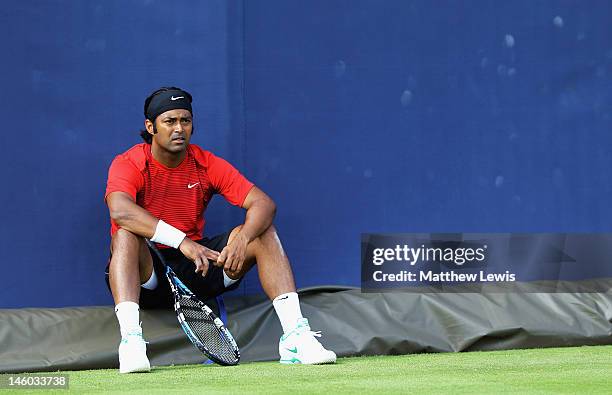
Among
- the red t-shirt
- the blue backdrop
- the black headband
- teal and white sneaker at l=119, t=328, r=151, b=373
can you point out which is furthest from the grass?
the black headband

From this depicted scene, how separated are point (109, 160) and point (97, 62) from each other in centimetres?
47

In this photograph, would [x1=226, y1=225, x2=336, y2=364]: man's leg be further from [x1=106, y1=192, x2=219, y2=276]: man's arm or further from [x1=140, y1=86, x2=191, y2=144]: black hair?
[x1=140, y1=86, x2=191, y2=144]: black hair

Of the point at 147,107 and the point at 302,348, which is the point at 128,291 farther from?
the point at 147,107

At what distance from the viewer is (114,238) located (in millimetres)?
4902

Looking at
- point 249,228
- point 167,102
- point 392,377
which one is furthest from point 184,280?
point 392,377

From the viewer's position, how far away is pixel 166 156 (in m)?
5.25

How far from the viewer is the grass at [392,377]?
3855mm

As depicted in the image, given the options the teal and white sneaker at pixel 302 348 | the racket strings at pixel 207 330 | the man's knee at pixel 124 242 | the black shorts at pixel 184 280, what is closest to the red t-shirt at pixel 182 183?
the black shorts at pixel 184 280

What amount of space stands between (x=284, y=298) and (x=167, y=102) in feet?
3.39

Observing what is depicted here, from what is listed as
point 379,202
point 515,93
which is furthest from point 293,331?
point 515,93

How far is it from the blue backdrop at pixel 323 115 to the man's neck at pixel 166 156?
14.3 inches

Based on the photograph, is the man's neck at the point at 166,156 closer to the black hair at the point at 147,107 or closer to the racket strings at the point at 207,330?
the black hair at the point at 147,107

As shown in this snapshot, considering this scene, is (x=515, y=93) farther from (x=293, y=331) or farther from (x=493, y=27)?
(x=293, y=331)

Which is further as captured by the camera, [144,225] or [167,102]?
[167,102]
